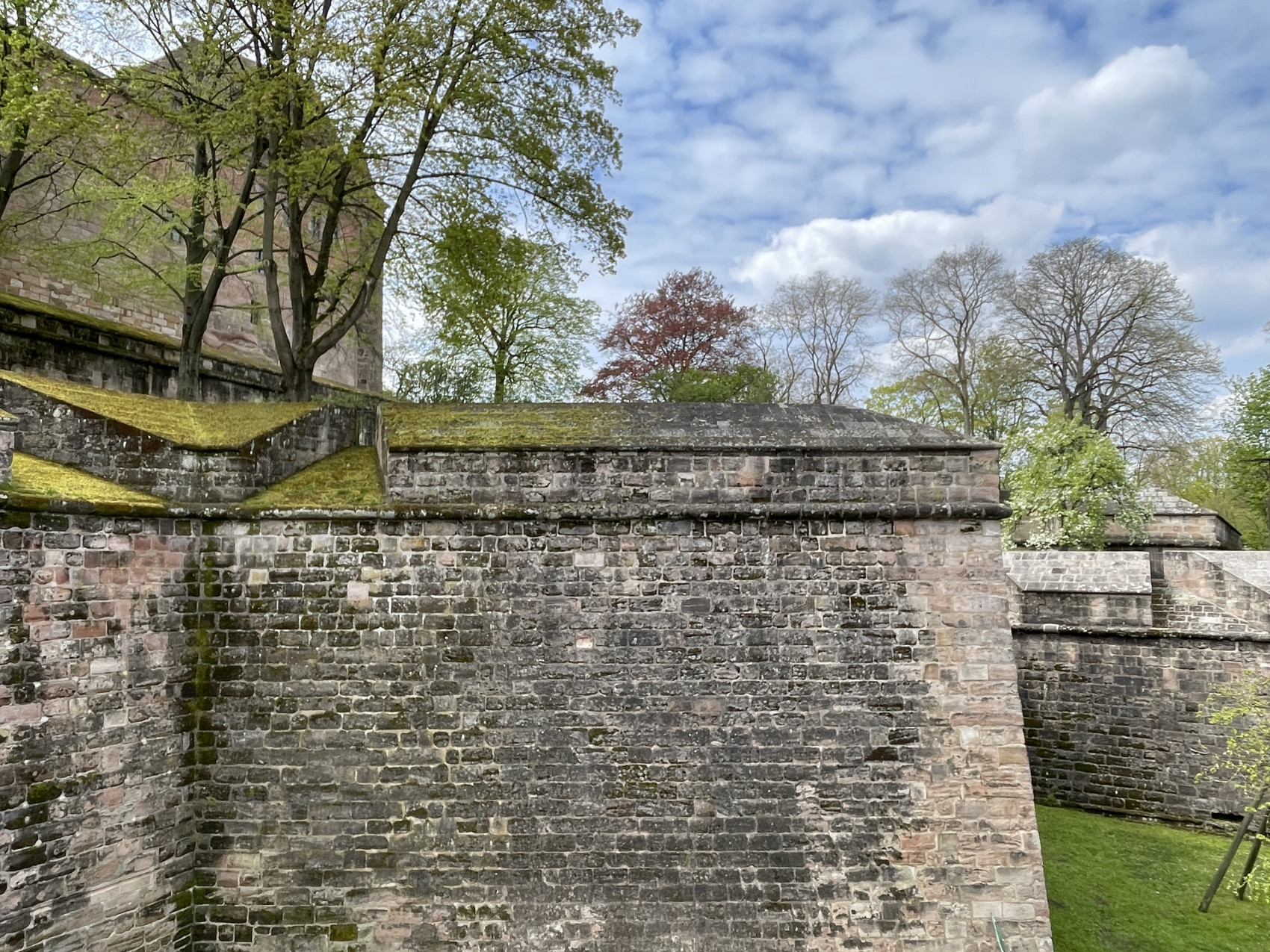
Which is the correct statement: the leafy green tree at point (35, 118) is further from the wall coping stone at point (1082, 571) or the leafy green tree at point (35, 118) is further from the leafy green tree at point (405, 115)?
the wall coping stone at point (1082, 571)

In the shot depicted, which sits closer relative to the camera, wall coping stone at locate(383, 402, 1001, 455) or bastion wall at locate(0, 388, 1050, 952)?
bastion wall at locate(0, 388, 1050, 952)

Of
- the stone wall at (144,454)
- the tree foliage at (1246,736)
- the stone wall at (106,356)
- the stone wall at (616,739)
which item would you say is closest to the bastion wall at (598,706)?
the stone wall at (616,739)

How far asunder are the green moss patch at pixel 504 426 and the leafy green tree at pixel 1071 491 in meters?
13.5

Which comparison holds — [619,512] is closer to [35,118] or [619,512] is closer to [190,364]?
[190,364]

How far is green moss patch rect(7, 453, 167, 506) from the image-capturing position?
18.8 ft

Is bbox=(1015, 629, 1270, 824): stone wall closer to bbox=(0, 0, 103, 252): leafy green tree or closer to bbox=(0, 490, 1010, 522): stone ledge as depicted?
bbox=(0, 490, 1010, 522): stone ledge

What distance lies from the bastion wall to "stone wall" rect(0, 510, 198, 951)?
0.05 meters

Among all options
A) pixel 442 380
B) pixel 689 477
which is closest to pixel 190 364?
pixel 689 477

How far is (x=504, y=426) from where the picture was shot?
725cm

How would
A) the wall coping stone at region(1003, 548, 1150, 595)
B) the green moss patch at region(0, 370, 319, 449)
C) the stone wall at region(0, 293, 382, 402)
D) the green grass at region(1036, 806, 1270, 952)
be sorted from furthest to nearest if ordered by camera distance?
the wall coping stone at region(1003, 548, 1150, 595) < the stone wall at region(0, 293, 382, 402) < the green grass at region(1036, 806, 1270, 952) < the green moss patch at region(0, 370, 319, 449)

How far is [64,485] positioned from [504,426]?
3908 mm

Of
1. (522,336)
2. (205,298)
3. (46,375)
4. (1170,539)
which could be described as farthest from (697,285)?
(46,375)

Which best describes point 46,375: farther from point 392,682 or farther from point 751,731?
point 751,731

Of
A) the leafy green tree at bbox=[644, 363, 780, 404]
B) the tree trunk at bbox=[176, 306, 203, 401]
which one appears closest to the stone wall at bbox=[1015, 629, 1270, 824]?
the leafy green tree at bbox=[644, 363, 780, 404]
